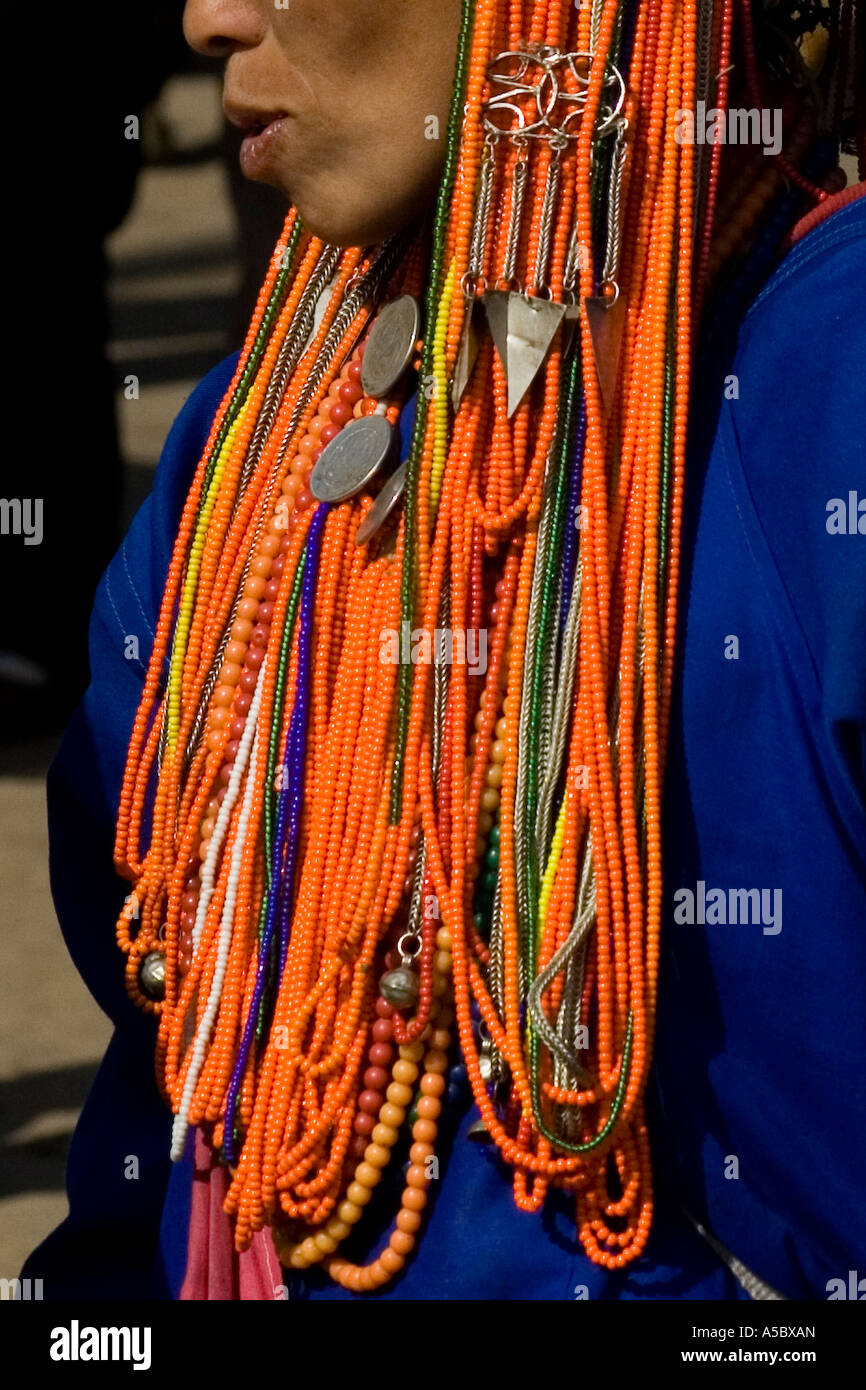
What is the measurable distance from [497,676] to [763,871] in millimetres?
211

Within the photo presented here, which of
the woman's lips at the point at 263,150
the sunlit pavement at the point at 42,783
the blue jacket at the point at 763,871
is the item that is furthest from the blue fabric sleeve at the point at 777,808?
the sunlit pavement at the point at 42,783

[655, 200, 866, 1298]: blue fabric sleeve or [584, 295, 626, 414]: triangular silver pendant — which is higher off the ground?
[584, 295, 626, 414]: triangular silver pendant

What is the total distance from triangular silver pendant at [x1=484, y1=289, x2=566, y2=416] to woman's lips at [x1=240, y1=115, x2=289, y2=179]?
8.6 inches

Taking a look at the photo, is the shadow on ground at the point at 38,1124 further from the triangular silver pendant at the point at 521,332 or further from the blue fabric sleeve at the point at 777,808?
the triangular silver pendant at the point at 521,332

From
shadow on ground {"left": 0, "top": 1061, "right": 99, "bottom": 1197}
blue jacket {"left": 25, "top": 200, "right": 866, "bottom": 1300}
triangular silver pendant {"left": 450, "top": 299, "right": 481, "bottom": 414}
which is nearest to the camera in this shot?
blue jacket {"left": 25, "top": 200, "right": 866, "bottom": 1300}

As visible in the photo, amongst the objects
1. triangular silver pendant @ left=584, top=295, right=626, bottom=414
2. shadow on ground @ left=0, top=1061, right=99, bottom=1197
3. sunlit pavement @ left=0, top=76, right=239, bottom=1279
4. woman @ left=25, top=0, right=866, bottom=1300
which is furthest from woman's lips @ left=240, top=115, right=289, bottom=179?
shadow on ground @ left=0, top=1061, right=99, bottom=1197

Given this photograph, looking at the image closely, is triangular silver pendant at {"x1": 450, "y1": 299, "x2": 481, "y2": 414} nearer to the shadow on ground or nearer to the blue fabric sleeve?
the blue fabric sleeve

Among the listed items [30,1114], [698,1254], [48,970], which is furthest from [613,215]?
[48,970]

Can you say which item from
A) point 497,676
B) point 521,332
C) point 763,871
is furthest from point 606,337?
point 763,871

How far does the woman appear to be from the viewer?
3.69ft

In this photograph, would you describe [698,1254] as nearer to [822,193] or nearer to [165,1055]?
[165,1055]

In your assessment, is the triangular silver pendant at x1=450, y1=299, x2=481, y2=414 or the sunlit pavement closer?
the triangular silver pendant at x1=450, y1=299, x2=481, y2=414

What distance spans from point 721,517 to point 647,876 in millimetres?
225

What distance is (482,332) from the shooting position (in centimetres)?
121
